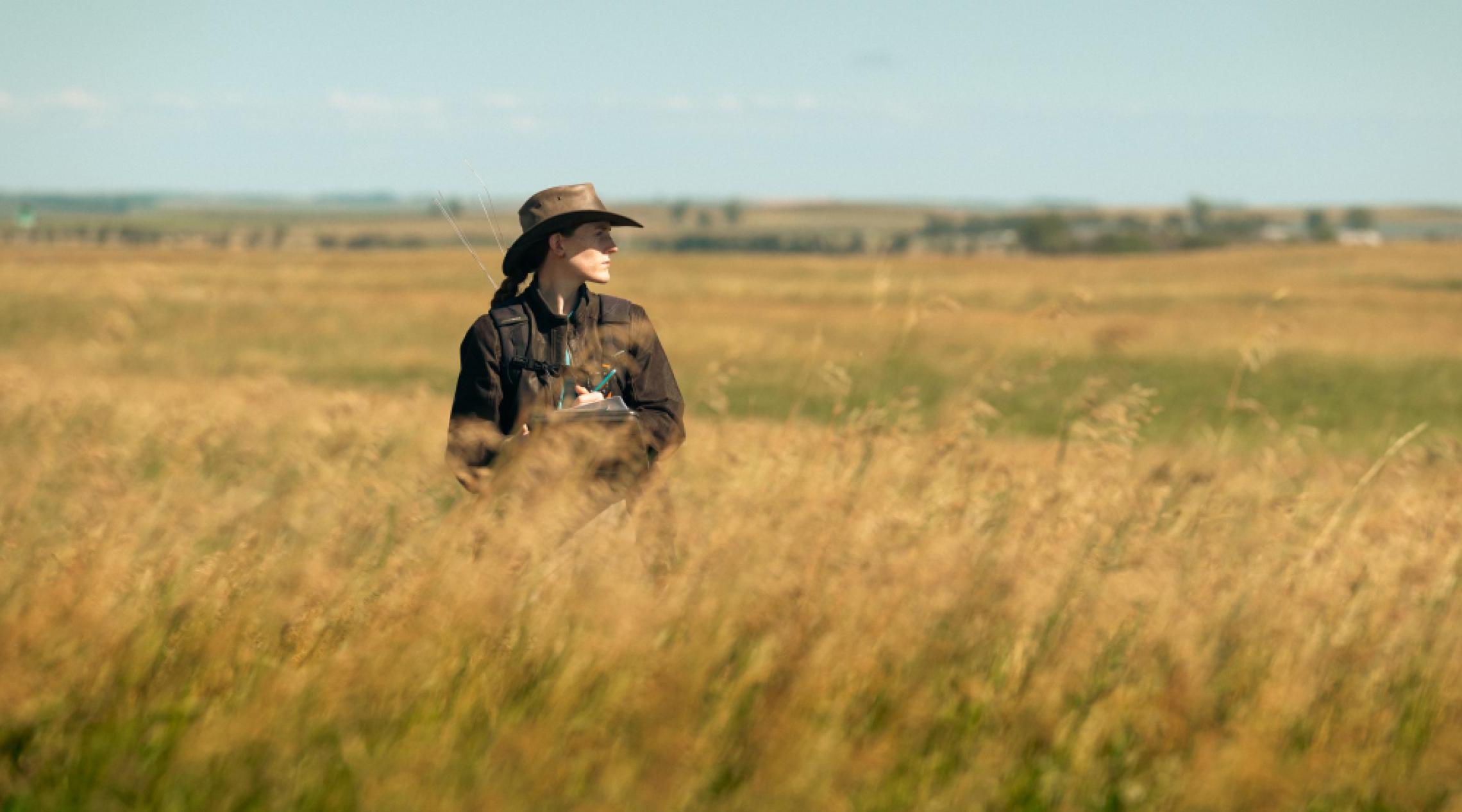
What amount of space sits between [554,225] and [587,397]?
2.06ft

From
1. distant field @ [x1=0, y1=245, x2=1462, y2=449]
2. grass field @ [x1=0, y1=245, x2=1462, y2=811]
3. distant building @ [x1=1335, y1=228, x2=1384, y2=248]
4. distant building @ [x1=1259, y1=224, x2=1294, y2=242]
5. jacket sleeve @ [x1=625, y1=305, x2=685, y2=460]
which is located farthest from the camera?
distant building @ [x1=1335, y1=228, x2=1384, y2=248]

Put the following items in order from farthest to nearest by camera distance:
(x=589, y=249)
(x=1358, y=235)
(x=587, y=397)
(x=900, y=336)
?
(x=1358, y=235) → (x=900, y=336) → (x=589, y=249) → (x=587, y=397)

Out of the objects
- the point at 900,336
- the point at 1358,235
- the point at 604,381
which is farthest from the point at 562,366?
the point at 1358,235

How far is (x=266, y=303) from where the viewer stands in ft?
154

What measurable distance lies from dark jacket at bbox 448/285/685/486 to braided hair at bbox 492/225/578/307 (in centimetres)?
4

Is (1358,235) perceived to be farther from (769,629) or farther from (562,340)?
(769,629)

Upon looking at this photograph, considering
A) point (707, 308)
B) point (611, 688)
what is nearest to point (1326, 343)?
point (707, 308)

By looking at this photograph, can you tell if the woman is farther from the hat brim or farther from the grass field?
the grass field

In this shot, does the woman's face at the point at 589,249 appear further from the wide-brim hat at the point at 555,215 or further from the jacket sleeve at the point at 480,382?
the jacket sleeve at the point at 480,382

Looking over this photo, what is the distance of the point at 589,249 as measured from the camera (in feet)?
17.6

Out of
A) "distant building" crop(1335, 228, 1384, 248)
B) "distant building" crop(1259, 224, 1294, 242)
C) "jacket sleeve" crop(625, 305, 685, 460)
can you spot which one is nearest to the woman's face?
"jacket sleeve" crop(625, 305, 685, 460)

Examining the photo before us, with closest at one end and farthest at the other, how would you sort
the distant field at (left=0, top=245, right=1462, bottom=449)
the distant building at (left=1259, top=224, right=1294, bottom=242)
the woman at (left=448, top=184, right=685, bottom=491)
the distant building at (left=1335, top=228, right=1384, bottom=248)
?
1. the woman at (left=448, top=184, right=685, bottom=491)
2. the distant field at (left=0, top=245, right=1462, bottom=449)
3. the distant building at (left=1259, top=224, right=1294, bottom=242)
4. the distant building at (left=1335, top=228, right=1384, bottom=248)

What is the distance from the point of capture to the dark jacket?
5.35 meters

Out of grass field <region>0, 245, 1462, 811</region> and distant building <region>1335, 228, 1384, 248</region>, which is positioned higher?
grass field <region>0, 245, 1462, 811</region>
